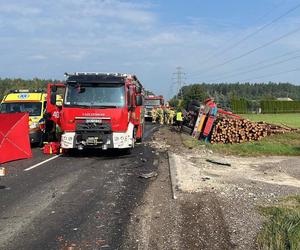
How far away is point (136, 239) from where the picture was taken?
6.06m

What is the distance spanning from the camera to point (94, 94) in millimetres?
14727

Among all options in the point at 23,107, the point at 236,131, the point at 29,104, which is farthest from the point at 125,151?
the point at 236,131

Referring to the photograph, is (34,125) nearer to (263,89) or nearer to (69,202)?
(69,202)

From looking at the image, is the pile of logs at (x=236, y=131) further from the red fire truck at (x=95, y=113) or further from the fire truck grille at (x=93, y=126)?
the fire truck grille at (x=93, y=126)

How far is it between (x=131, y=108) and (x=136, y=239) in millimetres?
9748

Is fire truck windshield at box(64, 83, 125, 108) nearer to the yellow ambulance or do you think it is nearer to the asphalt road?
the asphalt road

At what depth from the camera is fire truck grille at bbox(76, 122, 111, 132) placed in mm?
14492

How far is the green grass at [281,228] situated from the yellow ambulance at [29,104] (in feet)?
41.0

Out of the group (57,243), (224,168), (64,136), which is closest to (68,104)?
(64,136)

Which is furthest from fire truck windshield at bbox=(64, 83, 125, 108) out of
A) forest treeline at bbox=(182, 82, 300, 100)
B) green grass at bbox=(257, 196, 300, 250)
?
forest treeline at bbox=(182, 82, 300, 100)

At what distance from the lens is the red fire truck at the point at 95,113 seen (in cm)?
1449

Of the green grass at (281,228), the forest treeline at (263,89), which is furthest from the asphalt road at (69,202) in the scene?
the forest treeline at (263,89)

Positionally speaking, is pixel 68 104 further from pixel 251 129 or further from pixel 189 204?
pixel 251 129

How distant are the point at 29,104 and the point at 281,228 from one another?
48.6 ft
